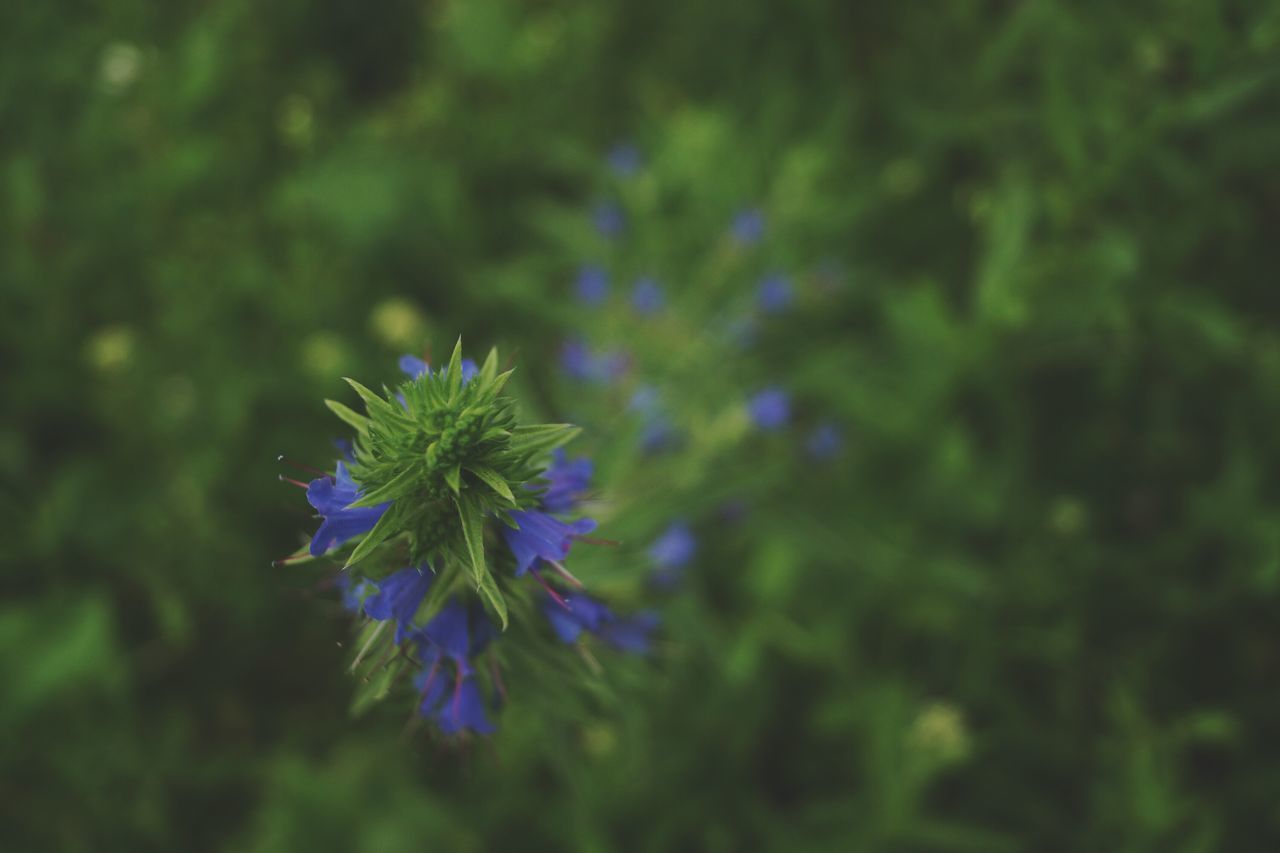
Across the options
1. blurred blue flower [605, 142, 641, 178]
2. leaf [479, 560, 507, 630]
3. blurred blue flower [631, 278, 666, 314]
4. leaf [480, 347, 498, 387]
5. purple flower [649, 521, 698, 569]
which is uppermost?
blurred blue flower [605, 142, 641, 178]

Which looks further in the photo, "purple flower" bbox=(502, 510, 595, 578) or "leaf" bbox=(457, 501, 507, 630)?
"purple flower" bbox=(502, 510, 595, 578)

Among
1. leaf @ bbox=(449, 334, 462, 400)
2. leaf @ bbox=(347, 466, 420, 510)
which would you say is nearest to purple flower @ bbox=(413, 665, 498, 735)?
leaf @ bbox=(347, 466, 420, 510)

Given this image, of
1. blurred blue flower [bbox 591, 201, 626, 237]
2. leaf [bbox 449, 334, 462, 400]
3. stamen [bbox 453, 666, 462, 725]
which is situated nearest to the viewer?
leaf [bbox 449, 334, 462, 400]

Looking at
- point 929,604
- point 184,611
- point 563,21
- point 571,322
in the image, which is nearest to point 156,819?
point 184,611

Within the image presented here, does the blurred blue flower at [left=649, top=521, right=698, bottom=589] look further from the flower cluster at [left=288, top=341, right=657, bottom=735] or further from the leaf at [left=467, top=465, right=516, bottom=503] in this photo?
the leaf at [left=467, top=465, right=516, bottom=503]

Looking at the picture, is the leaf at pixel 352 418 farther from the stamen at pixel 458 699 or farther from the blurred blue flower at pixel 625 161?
the blurred blue flower at pixel 625 161

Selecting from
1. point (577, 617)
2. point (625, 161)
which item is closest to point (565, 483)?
point (577, 617)

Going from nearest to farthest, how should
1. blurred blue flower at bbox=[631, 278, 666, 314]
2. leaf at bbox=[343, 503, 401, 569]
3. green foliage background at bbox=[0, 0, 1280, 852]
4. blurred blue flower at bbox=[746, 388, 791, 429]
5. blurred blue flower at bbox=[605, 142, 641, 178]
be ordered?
leaf at bbox=[343, 503, 401, 569]
green foliage background at bbox=[0, 0, 1280, 852]
blurred blue flower at bbox=[746, 388, 791, 429]
blurred blue flower at bbox=[631, 278, 666, 314]
blurred blue flower at bbox=[605, 142, 641, 178]
